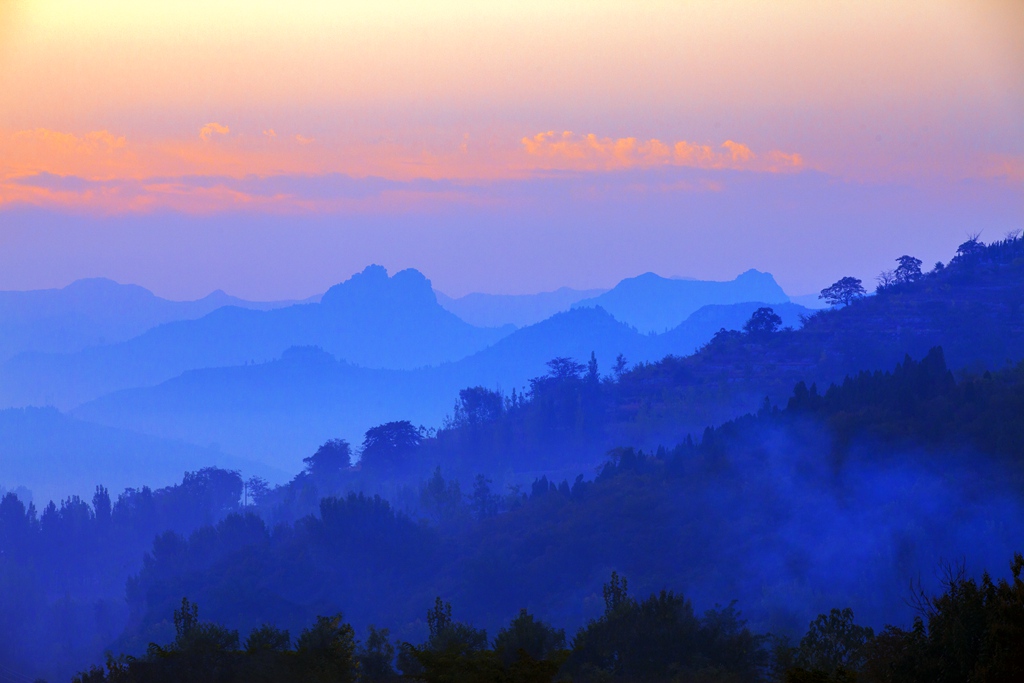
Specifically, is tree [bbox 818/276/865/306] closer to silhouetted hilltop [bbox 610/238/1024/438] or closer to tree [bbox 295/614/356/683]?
silhouetted hilltop [bbox 610/238/1024/438]

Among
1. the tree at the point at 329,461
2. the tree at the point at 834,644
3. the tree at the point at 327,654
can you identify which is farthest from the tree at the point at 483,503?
the tree at the point at 834,644

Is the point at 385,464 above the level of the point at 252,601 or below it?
above

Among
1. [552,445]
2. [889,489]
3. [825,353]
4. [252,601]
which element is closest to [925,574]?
[889,489]

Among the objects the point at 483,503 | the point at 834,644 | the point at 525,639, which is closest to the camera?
the point at 834,644

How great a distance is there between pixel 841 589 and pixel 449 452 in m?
111

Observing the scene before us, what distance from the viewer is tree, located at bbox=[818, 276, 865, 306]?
18250 cm

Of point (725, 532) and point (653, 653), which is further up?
point (725, 532)

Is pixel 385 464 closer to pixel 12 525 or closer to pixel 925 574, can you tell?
pixel 12 525

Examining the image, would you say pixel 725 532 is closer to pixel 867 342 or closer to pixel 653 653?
pixel 653 653

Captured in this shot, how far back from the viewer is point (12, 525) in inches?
7269

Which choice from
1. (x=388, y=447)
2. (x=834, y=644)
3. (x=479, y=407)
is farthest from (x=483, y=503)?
(x=834, y=644)

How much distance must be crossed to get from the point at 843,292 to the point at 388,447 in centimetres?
7811

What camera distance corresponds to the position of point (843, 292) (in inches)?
7190

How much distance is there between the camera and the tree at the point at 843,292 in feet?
599
